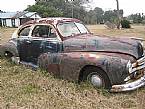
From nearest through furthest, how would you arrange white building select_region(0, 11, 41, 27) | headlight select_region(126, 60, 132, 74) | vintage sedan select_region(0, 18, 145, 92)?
headlight select_region(126, 60, 132, 74) < vintage sedan select_region(0, 18, 145, 92) < white building select_region(0, 11, 41, 27)

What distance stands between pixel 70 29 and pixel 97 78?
2.05 meters

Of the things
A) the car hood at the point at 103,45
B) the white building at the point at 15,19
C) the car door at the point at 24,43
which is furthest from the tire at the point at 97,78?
the white building at the point at 15,19

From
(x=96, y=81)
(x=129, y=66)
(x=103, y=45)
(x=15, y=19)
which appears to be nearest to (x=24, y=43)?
(x=103, y=45)

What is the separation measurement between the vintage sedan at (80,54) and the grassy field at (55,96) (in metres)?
0.23

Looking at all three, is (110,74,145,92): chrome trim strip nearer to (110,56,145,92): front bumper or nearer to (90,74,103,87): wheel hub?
(110,56,145,92): front bumper

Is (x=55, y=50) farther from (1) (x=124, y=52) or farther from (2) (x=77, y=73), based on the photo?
(1) (x=124, y=52)

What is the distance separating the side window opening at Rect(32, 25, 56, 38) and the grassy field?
1113mm

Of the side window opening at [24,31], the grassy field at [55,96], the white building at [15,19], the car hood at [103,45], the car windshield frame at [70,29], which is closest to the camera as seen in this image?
the grassy field at [55,96]

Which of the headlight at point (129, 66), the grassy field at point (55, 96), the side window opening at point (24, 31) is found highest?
the side window opening at point (24, 31)

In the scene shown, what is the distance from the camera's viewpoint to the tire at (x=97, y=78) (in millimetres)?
6826

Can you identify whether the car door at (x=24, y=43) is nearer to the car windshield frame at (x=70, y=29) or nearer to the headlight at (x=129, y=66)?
the car windshield frame at (x=70, y=29)

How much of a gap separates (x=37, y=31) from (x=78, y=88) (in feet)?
8.18

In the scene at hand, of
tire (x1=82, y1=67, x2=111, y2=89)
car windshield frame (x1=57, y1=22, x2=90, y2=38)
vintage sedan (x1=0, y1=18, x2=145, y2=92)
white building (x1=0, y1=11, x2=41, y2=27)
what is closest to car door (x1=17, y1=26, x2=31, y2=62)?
vintage sedan (x1=0, y1=18, x2=145, y2=92)

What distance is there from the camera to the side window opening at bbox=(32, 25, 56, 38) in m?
8.19
